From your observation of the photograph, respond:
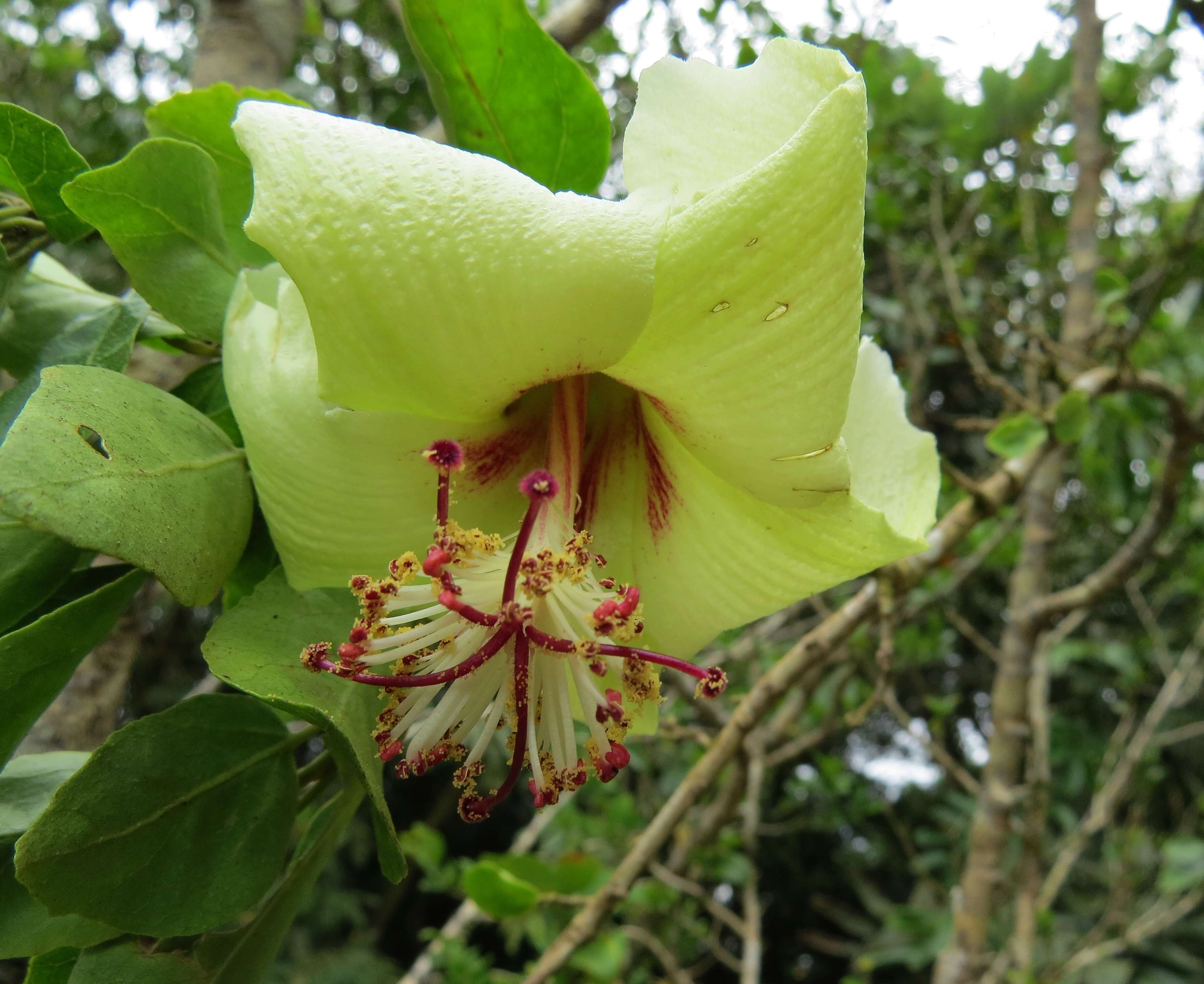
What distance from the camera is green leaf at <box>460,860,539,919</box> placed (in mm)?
1036

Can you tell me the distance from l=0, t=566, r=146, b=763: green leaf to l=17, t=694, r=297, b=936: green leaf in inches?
1.9

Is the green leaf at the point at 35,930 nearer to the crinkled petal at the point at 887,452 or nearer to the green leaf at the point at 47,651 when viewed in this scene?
the green leaf at the point at 47,651

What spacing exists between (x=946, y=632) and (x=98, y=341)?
122 inches

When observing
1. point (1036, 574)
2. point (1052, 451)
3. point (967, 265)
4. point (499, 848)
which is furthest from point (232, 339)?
point (499, 848)

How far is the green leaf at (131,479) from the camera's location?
1.17ft

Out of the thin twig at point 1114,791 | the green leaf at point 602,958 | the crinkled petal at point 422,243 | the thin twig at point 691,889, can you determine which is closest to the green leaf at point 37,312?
the crinkled petal at point 422,243

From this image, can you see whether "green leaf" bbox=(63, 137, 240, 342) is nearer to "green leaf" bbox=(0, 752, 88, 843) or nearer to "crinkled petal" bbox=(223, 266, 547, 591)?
"crinkled petal" bbox=(223, 266, 547, 591)

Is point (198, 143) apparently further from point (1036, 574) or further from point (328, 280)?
point (1036, 574)

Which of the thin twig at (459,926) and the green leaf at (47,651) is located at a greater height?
the green leaf at (47,651)

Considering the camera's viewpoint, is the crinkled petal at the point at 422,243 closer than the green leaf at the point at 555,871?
Yes

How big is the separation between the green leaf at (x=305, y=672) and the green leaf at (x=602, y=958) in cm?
105

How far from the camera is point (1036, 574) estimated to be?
5.58 ft

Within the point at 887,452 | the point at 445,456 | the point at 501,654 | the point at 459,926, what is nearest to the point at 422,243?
the point at 445,456

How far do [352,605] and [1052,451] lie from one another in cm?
110
